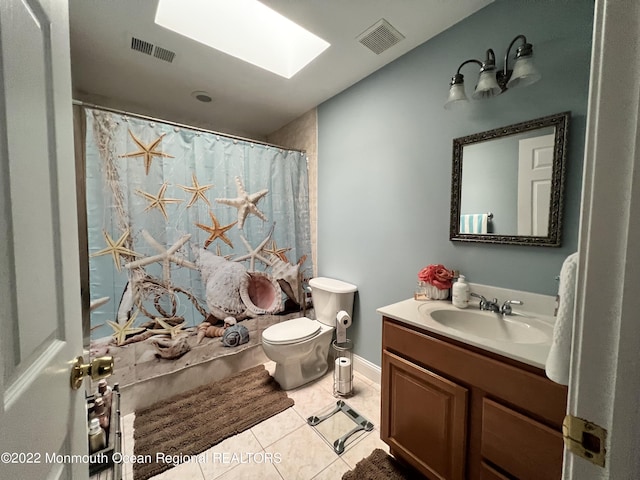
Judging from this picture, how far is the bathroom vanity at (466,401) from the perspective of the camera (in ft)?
2.47

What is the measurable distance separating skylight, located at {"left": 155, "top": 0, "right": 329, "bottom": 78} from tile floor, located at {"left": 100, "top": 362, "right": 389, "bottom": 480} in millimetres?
2354

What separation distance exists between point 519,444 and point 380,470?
701 mm

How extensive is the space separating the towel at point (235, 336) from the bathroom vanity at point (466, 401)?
1196 millimetres

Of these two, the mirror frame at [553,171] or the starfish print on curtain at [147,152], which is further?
the starfish print on curtain at [147,152]

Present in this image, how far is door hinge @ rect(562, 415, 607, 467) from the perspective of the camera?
34cm

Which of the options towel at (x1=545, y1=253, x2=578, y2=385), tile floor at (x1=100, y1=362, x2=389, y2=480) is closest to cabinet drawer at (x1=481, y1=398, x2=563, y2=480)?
towel at (x1=545, y1=253, x2=578, y2=385)

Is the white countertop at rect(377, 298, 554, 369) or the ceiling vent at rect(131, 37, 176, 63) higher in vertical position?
the ceiling vent at rect(131, 37, 176, 63)

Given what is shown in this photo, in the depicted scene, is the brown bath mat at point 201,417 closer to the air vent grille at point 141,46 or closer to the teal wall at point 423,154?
the teal wall at point 423,154

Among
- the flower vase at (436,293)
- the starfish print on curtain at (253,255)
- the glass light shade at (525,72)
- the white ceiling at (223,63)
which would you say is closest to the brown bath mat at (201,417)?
the starfish print on curtain at (253,255)

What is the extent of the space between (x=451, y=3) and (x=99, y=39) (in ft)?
6.56

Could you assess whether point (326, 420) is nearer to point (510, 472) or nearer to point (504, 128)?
point (510, 472)

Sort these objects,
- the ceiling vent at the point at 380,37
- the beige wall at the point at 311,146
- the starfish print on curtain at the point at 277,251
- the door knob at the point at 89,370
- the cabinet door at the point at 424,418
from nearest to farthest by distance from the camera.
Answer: the door knob at the point at 89,370 → the cabinet door at the point at 424,418 → the ceiling vent at the point at 380,37 → the starfish print on curtain at the point at 277,251 → the beige wall at the point at 311,146

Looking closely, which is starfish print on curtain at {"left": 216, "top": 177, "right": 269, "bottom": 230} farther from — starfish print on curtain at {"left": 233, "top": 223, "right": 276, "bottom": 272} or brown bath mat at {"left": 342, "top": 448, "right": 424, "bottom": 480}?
brown bath mat at {"left": 342, "top": 448, "right": 424, "bottom": 480}

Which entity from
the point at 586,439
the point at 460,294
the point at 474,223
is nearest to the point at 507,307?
the point at 460,294
